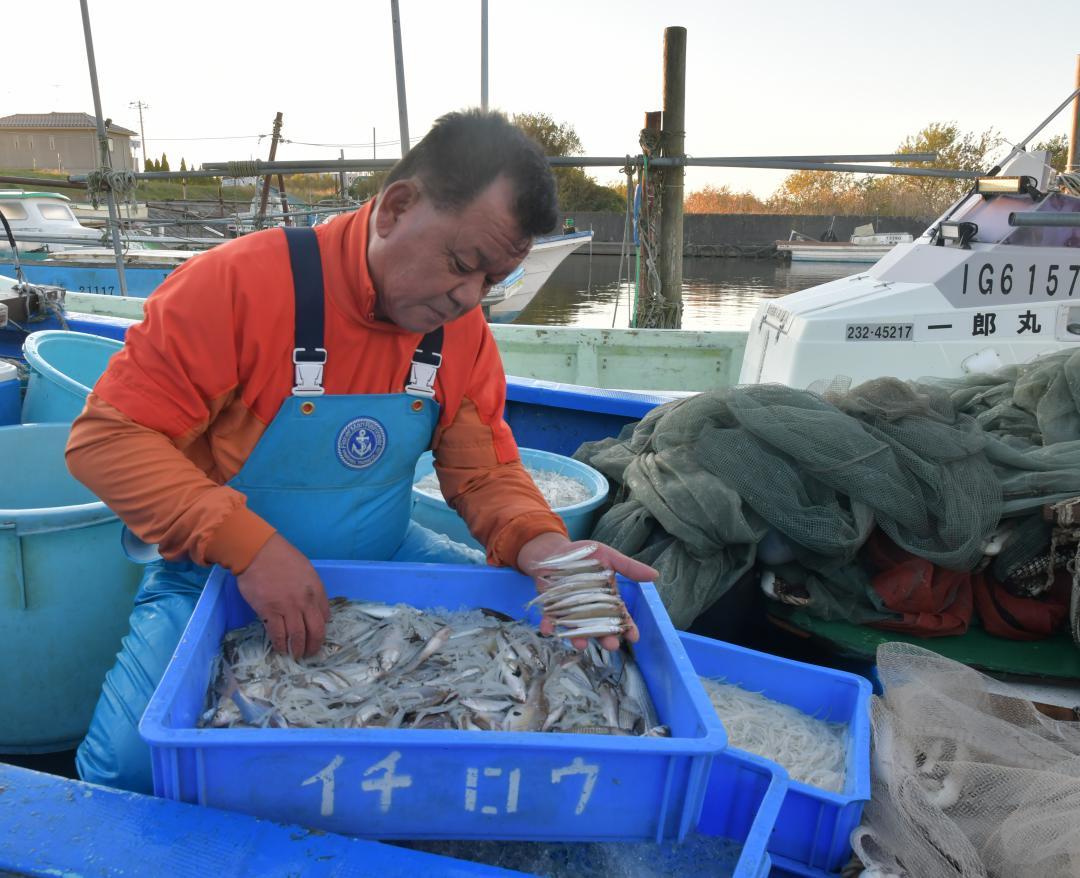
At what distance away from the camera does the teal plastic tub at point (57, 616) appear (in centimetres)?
247

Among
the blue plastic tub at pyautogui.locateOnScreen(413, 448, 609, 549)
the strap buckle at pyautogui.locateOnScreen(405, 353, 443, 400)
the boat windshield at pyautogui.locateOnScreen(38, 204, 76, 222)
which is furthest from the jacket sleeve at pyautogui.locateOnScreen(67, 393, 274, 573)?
the boat windshield at pyautogui.locateOnScreen(38, 204, 76, 222)

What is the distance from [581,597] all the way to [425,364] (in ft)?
2.52

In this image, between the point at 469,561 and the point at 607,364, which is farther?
the point at 607,364

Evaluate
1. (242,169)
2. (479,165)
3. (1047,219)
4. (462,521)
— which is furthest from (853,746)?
(242,169)

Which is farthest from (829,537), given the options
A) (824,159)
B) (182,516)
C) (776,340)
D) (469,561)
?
(824,159)

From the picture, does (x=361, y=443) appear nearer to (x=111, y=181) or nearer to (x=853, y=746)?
(x=853, y=746)

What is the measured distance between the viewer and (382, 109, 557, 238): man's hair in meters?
1.85

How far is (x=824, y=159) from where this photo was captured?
672 centimetres

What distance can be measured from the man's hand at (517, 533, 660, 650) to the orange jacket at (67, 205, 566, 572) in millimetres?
56

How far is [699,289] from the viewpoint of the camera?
31.4 m

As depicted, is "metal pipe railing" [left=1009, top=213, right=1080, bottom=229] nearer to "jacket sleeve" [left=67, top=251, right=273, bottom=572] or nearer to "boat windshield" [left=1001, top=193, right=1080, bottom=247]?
"boat windshield" [left=1001, top=193, right=1080, bottom=247]

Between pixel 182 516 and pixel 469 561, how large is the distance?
98 centimetres

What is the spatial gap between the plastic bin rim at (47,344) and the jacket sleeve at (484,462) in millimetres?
1972

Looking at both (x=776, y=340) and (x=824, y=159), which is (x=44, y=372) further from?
(x=824, y=159)
